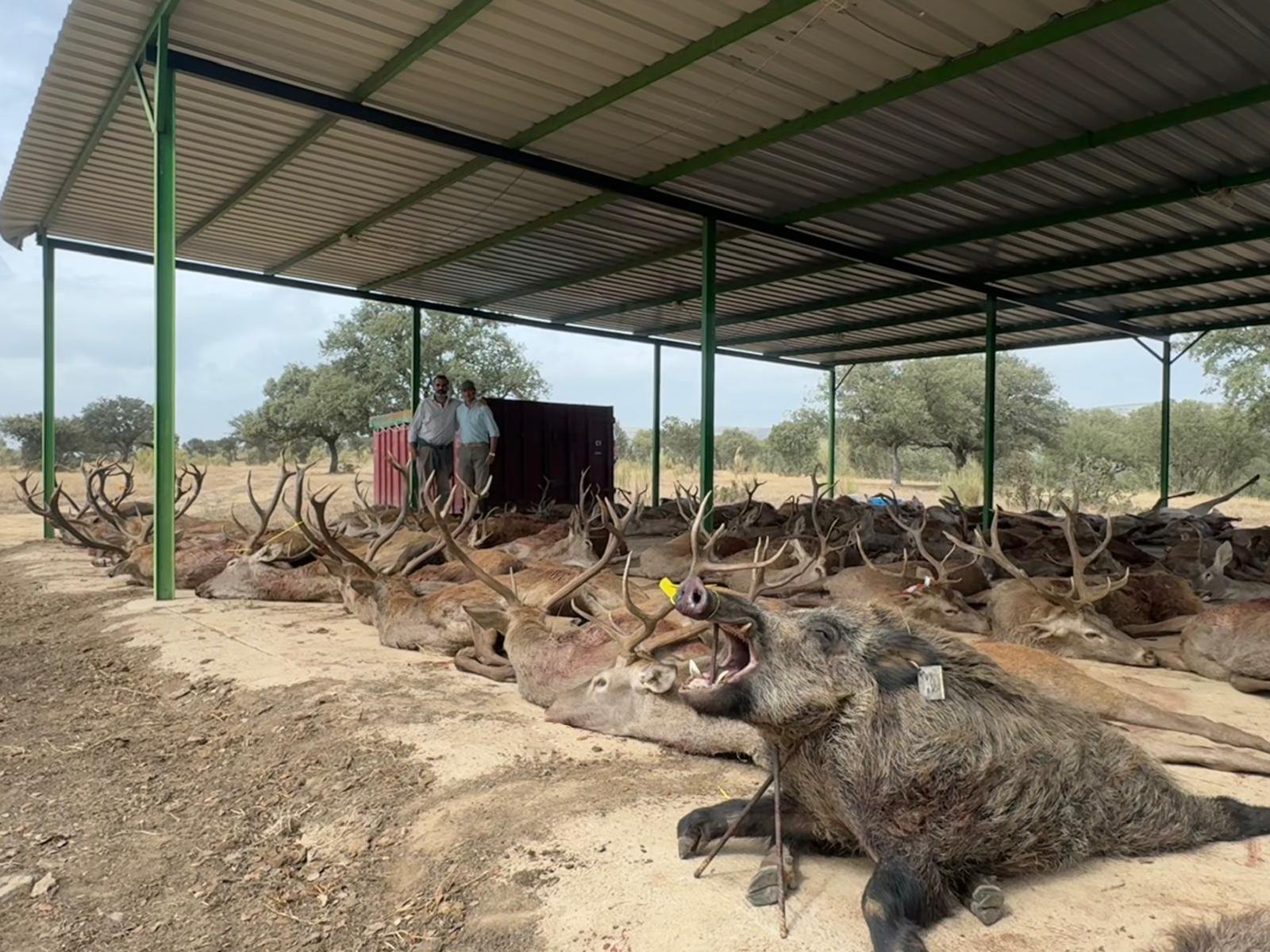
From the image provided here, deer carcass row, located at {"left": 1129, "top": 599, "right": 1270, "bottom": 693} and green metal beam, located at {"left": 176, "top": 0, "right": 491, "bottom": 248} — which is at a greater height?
green metal beam, located at {"left": 176, "top": 0, "right": 491, "bottom": 248}

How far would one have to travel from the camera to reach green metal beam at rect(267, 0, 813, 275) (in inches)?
249

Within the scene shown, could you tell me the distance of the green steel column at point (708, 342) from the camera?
10.5 metres

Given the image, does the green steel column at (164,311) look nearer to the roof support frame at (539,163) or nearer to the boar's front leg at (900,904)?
the roof support frame at (539,163)

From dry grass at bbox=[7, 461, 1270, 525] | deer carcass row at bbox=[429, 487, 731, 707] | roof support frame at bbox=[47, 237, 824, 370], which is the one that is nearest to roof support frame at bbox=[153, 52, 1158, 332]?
deer carcass row at bbox=[429, 487, 731, 707]

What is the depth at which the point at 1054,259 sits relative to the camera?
12.5 metres

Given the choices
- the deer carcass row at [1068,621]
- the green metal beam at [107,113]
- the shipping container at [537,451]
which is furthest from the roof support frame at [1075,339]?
the green metal beam at [107,113]

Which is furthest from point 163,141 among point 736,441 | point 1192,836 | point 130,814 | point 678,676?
point 736,441

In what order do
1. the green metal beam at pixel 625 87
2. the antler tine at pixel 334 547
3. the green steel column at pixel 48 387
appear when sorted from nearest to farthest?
the green metal beam at pixel 625 87 → the antler tine at pixel 334 547 → the green steel column at pixel 48 387

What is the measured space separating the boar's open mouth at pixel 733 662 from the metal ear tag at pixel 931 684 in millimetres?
495

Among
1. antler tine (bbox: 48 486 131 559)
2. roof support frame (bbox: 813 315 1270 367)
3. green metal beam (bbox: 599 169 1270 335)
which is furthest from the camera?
roof support frame (bbox: 813 315 1270 367)

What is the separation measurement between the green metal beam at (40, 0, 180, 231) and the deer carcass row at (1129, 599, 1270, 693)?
28.5ft

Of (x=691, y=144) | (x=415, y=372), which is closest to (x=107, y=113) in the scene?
(x=691, y=144)

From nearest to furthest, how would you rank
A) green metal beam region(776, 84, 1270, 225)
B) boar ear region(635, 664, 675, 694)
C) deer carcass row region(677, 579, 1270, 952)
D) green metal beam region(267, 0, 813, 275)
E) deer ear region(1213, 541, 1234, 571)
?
deer carcass row region(677, 579, 1270, 952)
boar ear region(635, 664, 675, 694)
green metal beam region(267, 0, 813, 275)
green metal beam region(776, 84, 1270, 225)
deer ear region(1213, 541, 1234, 571)

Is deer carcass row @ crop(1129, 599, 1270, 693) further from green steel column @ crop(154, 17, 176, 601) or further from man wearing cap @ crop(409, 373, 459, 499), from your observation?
man wearing cap @ crop(409, 373, 459, 499)
